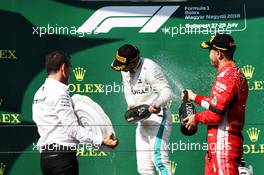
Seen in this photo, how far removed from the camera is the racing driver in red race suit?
16.6 ft

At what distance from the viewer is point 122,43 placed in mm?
7480

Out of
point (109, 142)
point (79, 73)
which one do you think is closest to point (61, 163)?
point (109, 142)

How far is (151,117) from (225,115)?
1.45 metres

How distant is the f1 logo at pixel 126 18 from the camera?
748 cm

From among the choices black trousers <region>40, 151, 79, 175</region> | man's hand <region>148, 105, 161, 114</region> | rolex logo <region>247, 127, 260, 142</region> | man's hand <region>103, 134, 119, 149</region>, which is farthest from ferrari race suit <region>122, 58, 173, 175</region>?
black trousers <region>40, 151, 79, 175</region>

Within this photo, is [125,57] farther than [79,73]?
No

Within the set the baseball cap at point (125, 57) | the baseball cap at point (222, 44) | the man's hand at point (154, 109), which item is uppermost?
the baseball cap at point (125, 57)

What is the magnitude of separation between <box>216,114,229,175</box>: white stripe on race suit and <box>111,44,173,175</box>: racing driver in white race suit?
122cm

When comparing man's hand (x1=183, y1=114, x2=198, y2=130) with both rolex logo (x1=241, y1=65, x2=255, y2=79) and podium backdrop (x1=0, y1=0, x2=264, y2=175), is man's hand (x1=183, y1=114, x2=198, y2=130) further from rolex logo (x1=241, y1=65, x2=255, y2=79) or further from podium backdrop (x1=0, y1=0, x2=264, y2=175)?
rolex logo (x1=241, y1=65, x2=255, y2=79)

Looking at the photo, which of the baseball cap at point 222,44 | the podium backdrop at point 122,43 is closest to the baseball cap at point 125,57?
the podium backdrop at point 122,43

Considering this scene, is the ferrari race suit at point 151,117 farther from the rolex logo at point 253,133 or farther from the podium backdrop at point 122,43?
the rolex logo at point 253,133

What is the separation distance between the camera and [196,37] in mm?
7512

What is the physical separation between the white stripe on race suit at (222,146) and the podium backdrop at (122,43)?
2307mm

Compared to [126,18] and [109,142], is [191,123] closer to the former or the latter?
[109,142]
